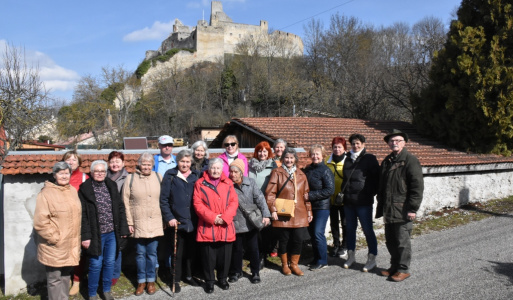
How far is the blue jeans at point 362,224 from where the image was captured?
17.1 feet

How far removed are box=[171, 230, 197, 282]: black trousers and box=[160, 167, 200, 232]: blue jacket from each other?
0.67 ft

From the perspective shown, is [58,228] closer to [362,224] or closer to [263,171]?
[263,171]

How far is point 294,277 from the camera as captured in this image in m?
5.11

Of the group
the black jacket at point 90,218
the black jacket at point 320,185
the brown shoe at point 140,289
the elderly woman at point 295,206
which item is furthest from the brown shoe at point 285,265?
the black jacket at point 90,218

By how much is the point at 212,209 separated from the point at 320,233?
1.62 metres

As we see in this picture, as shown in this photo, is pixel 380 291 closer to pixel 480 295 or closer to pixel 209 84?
pixel 480 295

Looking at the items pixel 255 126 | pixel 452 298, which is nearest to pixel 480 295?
pixel 452 298

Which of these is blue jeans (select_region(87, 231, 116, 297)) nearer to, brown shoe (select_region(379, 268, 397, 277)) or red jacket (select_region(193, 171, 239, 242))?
red jacket (select_region(193, 171, 239, 242))

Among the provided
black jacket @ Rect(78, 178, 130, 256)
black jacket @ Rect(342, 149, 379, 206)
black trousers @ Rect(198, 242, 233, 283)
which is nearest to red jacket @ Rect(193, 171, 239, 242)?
black trousers @ Rect(198, 242, 233, 283)

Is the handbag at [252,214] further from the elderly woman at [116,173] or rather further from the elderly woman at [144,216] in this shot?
the elderly woman at [116,173]

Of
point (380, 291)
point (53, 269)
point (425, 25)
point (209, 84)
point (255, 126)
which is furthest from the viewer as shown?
point (209, 84)

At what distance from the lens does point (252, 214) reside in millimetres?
4875

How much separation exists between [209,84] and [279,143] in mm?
43166

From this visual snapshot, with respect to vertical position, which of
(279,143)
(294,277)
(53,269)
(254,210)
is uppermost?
(279,143)
